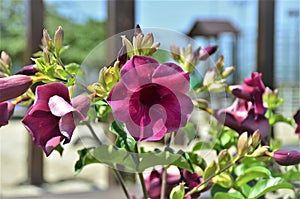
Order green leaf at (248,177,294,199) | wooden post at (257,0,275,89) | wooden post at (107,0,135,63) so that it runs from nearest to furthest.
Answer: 1. green leaf at (248,177,294,199)
2. wooden post at (107,0,135,63)
3. wooden post at (257,0,275,89)

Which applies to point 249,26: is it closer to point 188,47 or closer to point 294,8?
point 294,8

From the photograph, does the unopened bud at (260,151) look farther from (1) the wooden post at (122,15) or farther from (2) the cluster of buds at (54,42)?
(1) the wooden post at (122,15)

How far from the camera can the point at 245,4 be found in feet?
30.9

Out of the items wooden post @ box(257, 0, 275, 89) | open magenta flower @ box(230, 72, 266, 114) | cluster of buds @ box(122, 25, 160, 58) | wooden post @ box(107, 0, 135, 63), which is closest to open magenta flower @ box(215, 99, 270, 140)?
open magenta flower @ box(230, 72, 266, 114)

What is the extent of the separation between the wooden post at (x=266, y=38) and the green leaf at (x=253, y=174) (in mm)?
2419

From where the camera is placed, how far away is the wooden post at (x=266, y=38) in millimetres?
2816

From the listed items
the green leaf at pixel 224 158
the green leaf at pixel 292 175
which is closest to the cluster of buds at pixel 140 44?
the green leaf at pixel 224 158

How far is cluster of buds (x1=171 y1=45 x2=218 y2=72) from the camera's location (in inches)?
16.9

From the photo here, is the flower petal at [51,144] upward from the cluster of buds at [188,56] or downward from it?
downward

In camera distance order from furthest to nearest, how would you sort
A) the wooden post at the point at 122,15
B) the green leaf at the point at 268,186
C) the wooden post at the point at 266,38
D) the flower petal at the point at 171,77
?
the wooden post at the point at 266,38 → the wooden post at the point at 122,15 → the green leaf at the point at 268,186 → the flower petal at the point at 171,77

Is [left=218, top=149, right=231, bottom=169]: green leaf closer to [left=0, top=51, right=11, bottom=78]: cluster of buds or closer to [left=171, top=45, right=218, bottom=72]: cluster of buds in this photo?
[left=171, top=45, right=218, bottom=72]: cluster of buds

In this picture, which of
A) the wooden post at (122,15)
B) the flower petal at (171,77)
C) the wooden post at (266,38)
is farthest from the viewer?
the wooden post at (266,38)

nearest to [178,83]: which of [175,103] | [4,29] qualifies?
[175,103]

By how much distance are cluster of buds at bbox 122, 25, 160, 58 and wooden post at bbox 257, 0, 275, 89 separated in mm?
2551
